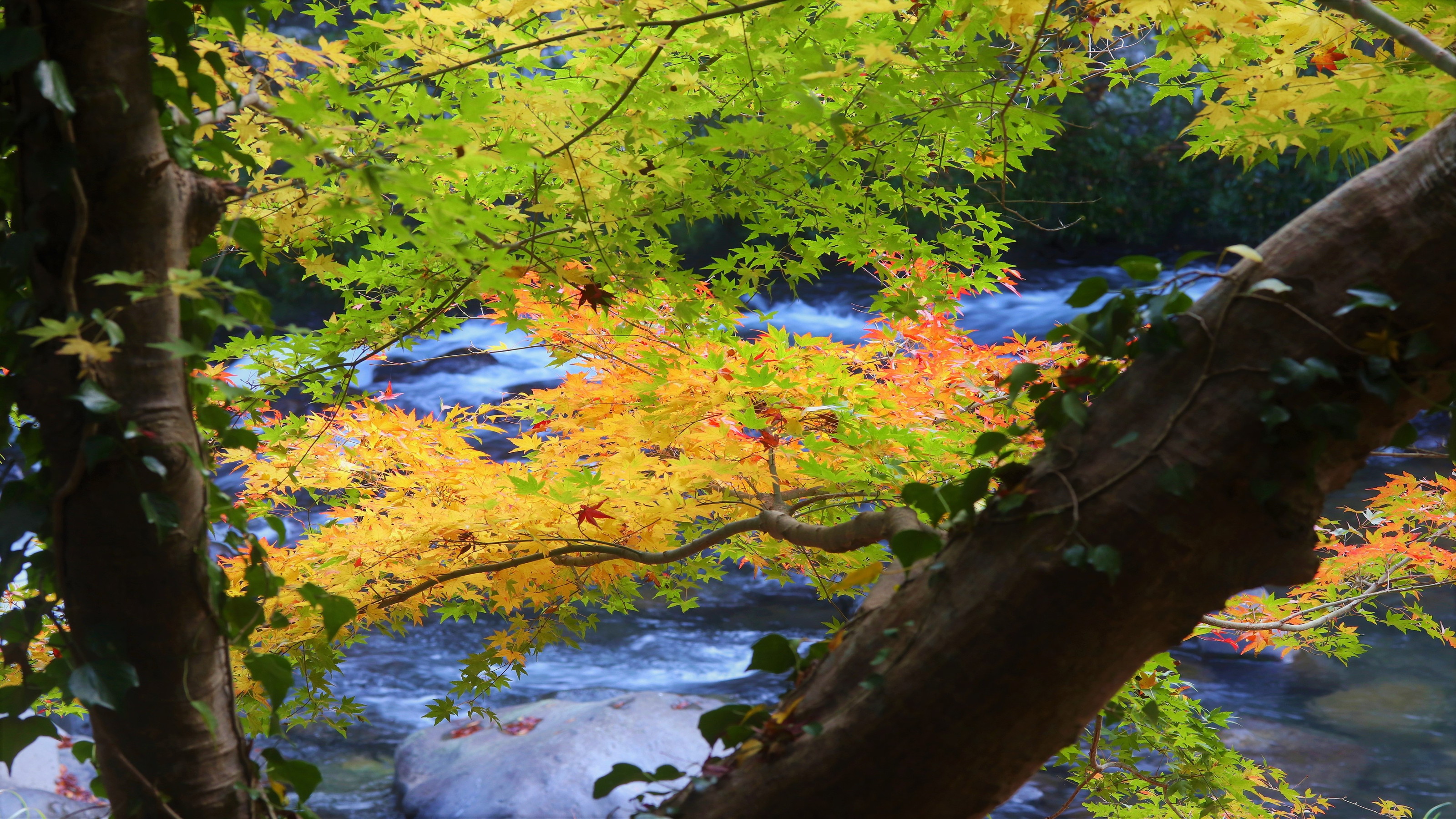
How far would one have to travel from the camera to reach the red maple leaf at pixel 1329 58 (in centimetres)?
203

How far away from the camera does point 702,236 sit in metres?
12.8

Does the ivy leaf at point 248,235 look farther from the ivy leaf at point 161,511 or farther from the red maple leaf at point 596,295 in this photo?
the red maple leaf at point 596,295

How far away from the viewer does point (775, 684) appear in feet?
25.7

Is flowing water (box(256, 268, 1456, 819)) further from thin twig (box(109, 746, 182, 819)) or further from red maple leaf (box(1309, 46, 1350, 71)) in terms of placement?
thin twig (box(109, 746, 182, 819))

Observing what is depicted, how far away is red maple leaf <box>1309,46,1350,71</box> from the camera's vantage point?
2.03 metres

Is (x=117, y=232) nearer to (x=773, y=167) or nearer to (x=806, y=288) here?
(x=773, y=167)

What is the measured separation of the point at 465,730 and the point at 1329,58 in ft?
20.9

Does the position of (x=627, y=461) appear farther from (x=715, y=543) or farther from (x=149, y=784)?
(x=149, y=784)

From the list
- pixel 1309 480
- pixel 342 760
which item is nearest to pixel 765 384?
pixel 1309 480

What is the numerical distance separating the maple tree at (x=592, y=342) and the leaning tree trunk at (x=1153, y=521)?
1 cm

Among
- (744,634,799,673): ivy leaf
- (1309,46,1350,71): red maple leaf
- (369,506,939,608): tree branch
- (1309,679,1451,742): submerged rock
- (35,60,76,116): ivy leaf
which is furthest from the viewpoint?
(1309,679,1451,742): submerged rock

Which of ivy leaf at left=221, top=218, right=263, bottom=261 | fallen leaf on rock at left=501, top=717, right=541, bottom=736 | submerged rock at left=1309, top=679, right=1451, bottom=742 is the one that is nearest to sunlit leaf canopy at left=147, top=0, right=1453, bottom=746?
ivy leaf at left=221, top=218, right=263, bottom=261

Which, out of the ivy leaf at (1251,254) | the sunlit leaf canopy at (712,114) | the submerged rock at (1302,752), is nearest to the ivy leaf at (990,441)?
the ivy leaf at (1251,254)

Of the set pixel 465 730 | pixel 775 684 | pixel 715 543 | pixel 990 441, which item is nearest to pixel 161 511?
pixel 990 441
